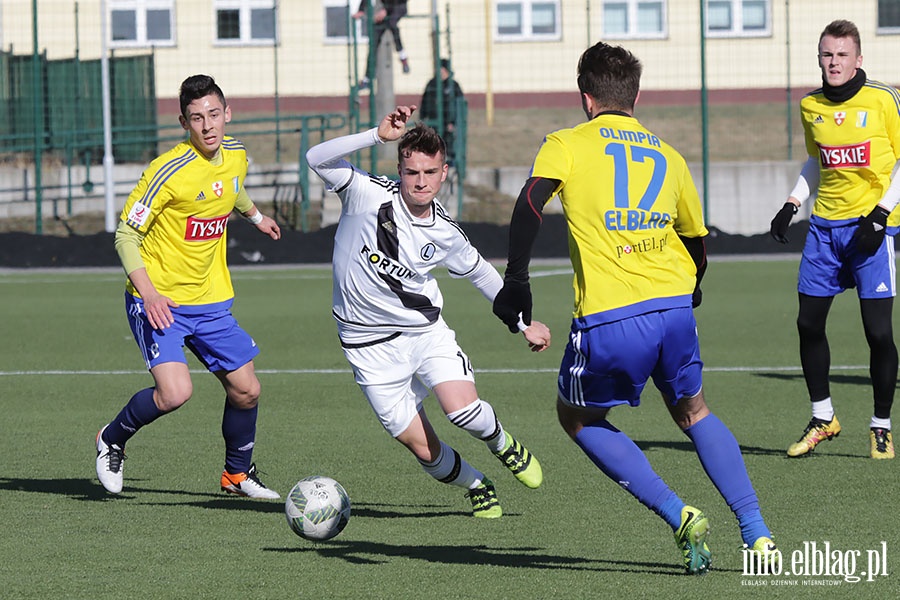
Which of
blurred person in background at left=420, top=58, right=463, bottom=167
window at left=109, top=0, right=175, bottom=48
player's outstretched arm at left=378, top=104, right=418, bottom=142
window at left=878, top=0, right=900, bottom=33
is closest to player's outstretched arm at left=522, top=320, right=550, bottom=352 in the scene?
player's outstretched arm at left=378, top=104, right=418, bottom=142

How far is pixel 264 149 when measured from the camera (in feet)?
83.0

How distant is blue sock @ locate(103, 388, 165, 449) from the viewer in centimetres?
697

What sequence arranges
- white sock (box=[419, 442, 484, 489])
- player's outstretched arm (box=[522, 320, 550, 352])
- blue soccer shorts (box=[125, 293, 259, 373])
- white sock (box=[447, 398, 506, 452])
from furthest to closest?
blue soccer shorts (box=[125, 293, 259, 373]) → white sock (box=[419, 442, 484, 489]) → white sock (box=[447, 398, 506, 452]) → player's outstretched arm (box=[522, 320, 550, 352])

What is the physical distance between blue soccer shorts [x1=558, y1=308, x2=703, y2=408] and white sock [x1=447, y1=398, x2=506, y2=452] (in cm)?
118

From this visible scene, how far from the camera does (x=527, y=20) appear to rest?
32156mm

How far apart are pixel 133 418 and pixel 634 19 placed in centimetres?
2645

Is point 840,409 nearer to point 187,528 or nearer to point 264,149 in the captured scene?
point 187,528

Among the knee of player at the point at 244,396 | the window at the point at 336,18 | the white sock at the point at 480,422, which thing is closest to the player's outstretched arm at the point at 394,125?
the white sock at the point at 480,422

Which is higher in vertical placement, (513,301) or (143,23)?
(143,23)

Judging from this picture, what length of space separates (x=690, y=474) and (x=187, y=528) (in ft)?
7.98

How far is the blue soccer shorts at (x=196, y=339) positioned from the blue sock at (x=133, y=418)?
162mm

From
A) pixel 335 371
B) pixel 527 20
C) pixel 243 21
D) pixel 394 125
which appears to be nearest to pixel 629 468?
pixel 394 125
